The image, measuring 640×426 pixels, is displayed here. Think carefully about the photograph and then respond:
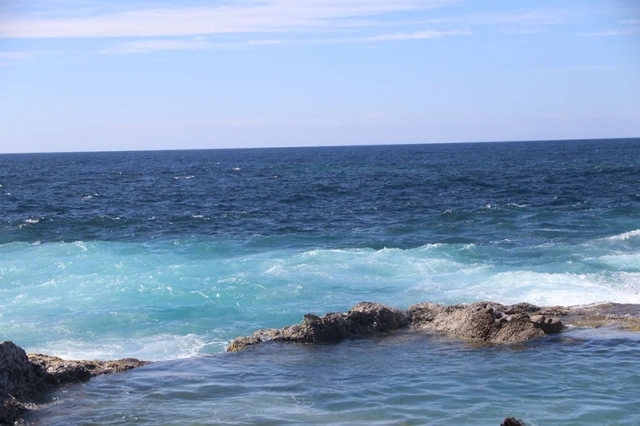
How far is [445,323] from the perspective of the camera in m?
12.0

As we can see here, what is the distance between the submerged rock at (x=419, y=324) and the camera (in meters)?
11.5

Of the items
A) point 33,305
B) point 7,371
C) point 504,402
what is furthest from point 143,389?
point 33,305

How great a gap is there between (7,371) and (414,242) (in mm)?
17972

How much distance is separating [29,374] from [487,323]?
6779 millimetres

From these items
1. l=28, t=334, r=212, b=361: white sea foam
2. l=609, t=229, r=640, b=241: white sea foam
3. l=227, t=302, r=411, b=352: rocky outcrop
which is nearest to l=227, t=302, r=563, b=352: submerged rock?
l=227, t=302, r=411, b=352: rocky outcrop

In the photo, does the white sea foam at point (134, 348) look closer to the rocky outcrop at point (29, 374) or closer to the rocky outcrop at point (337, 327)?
the rocky outcrop at point (337, 327)

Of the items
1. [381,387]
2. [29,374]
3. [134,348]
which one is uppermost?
[29,374]

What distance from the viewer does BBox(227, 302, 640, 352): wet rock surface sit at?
11483mm

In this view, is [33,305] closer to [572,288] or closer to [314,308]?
[314,308]

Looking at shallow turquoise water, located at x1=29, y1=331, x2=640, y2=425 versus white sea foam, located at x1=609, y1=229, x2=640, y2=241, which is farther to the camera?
white sea foam, located at x1=609, y1=229, x2=640, y2=241

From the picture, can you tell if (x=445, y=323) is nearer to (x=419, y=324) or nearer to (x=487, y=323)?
(x=419, y=324)

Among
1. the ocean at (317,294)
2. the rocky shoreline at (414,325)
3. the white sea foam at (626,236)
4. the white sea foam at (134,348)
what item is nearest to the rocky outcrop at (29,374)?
the rocky shoreline at (414,325)

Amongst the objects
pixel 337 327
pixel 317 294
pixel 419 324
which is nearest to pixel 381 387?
pixel 337 327

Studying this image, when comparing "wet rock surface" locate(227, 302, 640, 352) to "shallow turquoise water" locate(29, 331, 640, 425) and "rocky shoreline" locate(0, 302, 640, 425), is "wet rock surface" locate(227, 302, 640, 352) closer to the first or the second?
"rocky shoreline" locate(0, 302, 640, 425)
